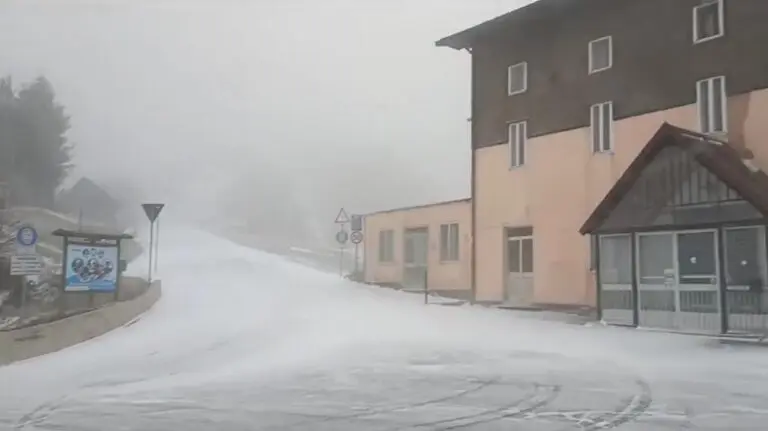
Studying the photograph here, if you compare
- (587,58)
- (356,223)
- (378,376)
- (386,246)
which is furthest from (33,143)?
(378,376)

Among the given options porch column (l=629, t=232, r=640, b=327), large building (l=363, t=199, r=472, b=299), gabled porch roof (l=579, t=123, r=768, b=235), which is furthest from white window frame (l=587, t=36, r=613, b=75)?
large building (l=363, t=199, r=472, b=299)

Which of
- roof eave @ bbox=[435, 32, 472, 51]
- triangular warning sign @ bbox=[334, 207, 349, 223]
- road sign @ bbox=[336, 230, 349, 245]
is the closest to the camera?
roof eave @ bbox=[435, 32, 472, 51]

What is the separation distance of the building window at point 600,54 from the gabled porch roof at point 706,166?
3.22m

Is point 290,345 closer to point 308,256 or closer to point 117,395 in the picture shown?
point 117,395

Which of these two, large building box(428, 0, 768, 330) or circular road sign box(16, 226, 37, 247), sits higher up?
large building box(428, 0, 768, 330)

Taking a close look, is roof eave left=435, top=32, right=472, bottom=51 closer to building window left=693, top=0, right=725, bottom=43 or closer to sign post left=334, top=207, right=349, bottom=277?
sign post left=334, top=207, right=349, bottom=277

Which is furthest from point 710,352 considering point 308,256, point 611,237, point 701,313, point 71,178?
point 71,178

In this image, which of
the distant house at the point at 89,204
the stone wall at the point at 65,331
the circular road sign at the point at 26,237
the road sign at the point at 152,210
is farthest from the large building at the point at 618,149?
the circular road sign at the point at 26,237

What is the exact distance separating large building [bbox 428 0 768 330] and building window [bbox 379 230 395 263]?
4.45 m

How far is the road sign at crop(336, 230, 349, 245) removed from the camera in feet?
78.7

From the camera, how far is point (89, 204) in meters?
21.0

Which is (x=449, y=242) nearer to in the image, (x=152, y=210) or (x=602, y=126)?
(x=602, y=126)

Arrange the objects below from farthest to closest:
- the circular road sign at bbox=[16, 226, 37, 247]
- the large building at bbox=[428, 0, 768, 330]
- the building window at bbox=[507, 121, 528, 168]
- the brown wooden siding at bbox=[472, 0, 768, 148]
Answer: the building window at bbox=[507, 121, 528, 168], the brown wooden siding at bbox=[472, 0, 768, 148], the large building at bbox=[428, 0, 768, 330], the circular road sign at bbox=[16, 226, 37, 247]

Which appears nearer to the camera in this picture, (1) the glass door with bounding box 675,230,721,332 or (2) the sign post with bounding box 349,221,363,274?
(1) the glass door with bounding box 675,230,721,332
